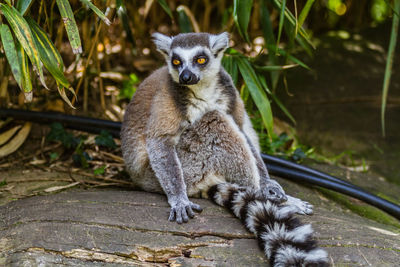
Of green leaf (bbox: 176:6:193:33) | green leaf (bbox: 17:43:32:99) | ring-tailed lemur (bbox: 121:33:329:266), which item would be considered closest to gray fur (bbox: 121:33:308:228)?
ring-tailed lemur (bbox: 121:33:329:266)

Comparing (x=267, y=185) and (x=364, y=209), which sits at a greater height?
(x=267, y=185)

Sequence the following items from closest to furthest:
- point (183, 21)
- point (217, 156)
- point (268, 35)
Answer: point (217, 156)
point (268, 35)
point (183, 21)

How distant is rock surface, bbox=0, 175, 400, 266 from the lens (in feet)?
7.73

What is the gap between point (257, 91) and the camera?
3811mm

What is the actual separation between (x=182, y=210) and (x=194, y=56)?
1139 mm

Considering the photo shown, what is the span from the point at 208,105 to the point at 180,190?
2.19ft

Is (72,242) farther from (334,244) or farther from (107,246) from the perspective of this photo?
(334,244)

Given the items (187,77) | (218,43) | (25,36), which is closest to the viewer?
(25,36)

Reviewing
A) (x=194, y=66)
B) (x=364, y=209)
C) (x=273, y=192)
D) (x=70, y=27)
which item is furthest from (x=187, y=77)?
(x=364, y=209)

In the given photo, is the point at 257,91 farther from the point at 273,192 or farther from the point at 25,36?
the point at 25,36

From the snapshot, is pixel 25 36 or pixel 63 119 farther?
pixel 63 119

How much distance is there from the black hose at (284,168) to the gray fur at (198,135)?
0.55m

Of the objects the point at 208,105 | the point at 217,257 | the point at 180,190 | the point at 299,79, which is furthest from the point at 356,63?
the point at 217,257

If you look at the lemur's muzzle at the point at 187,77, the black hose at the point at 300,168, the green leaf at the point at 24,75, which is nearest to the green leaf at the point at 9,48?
the green leaf at the point at 24,75
